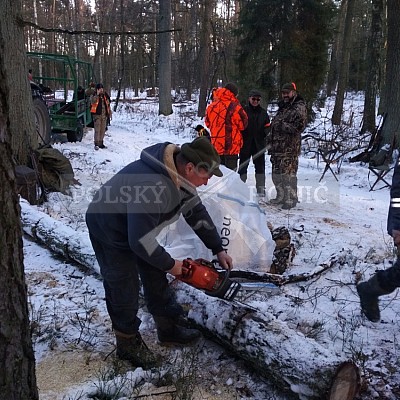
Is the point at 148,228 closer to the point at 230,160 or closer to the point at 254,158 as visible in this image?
the point at 230,160

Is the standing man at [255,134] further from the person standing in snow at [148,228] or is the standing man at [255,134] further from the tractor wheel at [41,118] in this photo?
the person standing in snow at [148,228]

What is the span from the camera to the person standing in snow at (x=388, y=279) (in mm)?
3195

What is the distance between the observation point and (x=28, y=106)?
6586mm

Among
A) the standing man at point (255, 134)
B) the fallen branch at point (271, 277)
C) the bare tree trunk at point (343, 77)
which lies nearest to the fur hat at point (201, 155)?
the fallen branch at point (271, 277)

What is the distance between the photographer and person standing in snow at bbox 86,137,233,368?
249 cm

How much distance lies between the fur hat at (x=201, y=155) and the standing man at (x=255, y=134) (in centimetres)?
441

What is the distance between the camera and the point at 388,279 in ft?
10.8

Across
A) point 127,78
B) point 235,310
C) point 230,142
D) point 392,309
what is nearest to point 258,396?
point 235,310

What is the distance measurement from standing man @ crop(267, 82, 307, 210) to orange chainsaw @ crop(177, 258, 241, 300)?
13.0 ft

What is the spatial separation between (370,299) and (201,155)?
1.97 meters

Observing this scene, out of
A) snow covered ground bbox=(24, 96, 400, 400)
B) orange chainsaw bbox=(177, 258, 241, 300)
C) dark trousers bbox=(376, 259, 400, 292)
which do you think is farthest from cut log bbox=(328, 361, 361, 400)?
dark trousers bbox=(376, 259, 400, 292)

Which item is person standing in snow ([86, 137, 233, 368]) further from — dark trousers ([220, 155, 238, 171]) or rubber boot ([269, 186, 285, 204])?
rubber boot ([269, 186, 285, 204])

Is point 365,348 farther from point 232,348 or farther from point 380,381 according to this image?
point 232,348

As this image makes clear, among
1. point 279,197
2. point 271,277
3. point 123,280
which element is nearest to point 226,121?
point 279,197
